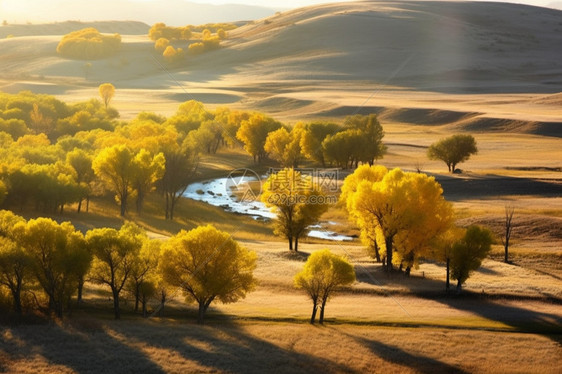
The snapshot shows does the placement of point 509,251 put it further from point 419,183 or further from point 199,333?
point 199,333

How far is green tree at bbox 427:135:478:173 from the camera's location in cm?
11419

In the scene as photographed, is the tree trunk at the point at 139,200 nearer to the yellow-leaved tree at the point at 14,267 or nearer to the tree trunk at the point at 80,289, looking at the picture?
the tree trunk at the point at 80,289

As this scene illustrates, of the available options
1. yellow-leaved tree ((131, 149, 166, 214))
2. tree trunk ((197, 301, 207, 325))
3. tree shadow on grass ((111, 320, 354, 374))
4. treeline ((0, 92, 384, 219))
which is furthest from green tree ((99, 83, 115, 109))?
tree shadow on grass ((111, 320, 354, 374))

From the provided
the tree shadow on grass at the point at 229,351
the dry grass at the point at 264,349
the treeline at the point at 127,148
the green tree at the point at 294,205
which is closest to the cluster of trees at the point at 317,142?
the treeline at the point at 127,148

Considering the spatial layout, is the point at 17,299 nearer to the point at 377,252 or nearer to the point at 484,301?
the point at 377,252

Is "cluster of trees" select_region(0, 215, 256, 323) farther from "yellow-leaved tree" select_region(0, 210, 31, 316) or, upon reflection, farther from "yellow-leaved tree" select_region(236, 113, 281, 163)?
"yellow-leaved tree" select_region(236, 113, 281, 163)

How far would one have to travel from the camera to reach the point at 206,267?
51812 millimetres

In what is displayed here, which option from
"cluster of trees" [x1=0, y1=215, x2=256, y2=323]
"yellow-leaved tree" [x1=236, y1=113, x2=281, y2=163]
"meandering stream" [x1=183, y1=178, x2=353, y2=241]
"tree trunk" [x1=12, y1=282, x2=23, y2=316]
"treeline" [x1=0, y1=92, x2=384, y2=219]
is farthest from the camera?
"yellow-leaved tree" [x1=236, y1=113, x2=281, y2=163]

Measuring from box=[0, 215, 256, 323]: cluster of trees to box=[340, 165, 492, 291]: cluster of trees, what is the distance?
53.4ft

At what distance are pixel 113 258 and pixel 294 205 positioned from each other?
27.0 m

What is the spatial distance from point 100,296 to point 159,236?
18.9 m

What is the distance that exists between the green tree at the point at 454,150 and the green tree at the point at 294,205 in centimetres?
4564

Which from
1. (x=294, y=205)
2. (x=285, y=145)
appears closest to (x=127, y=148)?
(x=294, y=205)

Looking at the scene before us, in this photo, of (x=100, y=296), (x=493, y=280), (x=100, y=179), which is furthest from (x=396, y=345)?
(x=100, y=179)
